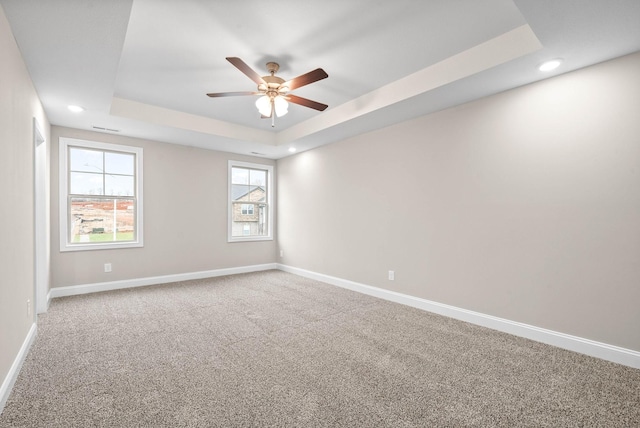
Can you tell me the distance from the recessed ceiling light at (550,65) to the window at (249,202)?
4.82 meters

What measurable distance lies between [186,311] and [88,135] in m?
3.06

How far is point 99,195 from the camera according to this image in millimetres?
4504

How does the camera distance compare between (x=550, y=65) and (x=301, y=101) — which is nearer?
(x=550, y=65)

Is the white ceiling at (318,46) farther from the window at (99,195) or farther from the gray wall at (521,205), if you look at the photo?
the window at (99,195)

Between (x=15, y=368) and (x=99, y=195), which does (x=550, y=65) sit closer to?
(x=15, y=368)

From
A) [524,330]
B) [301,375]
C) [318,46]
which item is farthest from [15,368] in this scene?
[524,330]

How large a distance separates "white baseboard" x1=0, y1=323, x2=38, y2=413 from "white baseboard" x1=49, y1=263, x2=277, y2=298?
5.44 feet

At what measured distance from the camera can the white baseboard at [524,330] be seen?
236 centimetres

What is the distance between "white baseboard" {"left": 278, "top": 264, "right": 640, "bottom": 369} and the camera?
2.36 meters

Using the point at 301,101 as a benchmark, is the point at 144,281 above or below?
below

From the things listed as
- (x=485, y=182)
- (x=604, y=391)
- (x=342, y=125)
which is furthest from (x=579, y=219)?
(x=342, y=125)

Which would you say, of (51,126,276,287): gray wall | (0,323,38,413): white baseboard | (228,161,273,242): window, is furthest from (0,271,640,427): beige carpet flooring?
(228,161,273,242): window

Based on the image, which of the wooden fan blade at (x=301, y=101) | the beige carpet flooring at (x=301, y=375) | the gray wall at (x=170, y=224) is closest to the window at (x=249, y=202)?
the gray wall at (x=170, y=224)

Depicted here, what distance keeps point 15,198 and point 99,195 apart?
250 centimetres
